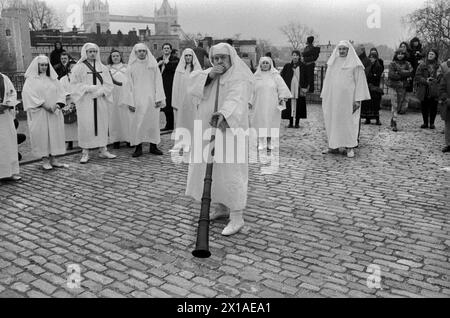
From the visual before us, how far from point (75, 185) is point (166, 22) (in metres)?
111

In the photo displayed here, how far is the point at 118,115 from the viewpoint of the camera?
10617 millimetres

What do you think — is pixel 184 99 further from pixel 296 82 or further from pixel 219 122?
pixel 219 122

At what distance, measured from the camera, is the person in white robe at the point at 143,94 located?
9.63m

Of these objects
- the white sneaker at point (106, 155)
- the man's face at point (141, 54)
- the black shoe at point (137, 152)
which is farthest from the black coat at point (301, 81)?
the white sneaker at point (106, 155)

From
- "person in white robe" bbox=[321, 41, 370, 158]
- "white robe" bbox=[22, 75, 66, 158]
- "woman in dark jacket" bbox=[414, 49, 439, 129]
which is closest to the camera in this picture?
"white robe" bbox=[22, 75, 66, 158]

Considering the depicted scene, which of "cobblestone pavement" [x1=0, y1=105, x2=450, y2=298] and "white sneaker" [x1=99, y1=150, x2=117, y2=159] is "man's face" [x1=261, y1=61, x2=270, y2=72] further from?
"white sneaker" [x1=99, y1=150, x2=117, y2=159]

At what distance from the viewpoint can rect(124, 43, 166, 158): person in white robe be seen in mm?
9633

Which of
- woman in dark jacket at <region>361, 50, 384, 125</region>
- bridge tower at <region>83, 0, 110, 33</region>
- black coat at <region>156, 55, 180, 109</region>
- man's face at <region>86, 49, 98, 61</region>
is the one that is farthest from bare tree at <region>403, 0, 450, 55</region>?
bridge tower at <region>83, 0, 110, 33</region>

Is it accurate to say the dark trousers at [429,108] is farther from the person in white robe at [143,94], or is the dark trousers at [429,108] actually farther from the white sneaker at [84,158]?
the white sneaker at [84,158]

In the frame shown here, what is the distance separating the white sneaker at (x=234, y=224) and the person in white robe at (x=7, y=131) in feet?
13.7

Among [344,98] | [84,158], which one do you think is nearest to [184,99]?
[84,158]

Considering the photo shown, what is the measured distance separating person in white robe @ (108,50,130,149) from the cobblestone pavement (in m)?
1.43

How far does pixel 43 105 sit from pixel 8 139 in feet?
2.85

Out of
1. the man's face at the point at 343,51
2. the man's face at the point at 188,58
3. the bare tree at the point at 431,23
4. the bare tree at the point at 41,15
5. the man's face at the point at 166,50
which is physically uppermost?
the bare tree at the point at 41,15
